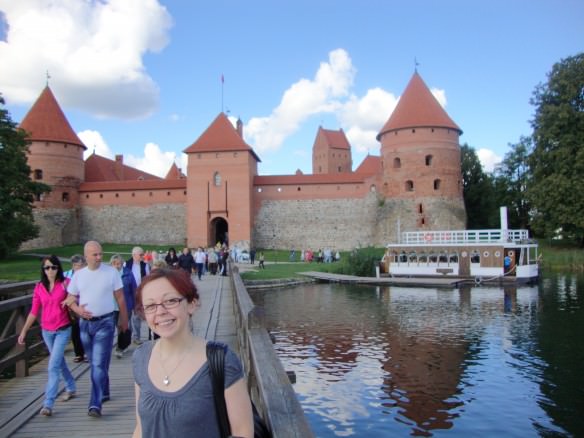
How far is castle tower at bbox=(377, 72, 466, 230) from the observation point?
32.5 meters

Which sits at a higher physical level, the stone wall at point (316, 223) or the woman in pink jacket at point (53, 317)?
the stone wall at point (316, 223)

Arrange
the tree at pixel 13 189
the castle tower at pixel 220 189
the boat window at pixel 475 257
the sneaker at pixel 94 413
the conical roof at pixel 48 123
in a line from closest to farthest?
1. the sneaker at pixel 94 413
2. the boat window at pixel 475 257
3. the tree at pixel 13 189
4. the castle tower at pixel 220 189
5. the conical roof at pixel 48 123

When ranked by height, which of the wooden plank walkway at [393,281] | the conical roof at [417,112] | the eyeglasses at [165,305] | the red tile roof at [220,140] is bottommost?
the wooden plank walkway at [393,281]

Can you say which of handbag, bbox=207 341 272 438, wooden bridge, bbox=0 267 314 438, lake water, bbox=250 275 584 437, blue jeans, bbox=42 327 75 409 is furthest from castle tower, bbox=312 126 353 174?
handbag, bbox=207 341 272 438

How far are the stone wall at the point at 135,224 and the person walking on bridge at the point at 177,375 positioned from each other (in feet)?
110

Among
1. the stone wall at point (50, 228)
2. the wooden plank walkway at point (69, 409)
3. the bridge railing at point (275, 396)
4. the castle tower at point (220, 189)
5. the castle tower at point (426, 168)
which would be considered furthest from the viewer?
the stone wall at point (50, 228)

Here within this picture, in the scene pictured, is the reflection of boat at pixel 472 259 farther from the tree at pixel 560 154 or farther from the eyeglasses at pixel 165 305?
the eyeglasses at pixel 165 305

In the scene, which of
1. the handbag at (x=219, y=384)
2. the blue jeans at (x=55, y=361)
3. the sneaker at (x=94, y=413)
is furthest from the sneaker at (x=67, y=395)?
the handbag at (x=219, y=384)

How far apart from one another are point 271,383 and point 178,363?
2.30 feet

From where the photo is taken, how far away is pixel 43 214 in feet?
112

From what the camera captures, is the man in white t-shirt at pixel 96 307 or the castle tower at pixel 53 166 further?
the castle tower at pixel 53 166

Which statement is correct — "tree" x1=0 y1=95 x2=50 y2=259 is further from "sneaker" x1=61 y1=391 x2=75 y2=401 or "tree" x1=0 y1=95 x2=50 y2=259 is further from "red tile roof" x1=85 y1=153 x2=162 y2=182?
"sneaker" x1=61 y1=391 x2=75 y2=401

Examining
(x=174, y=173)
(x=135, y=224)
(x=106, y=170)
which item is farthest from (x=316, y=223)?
(x=174, y=173)

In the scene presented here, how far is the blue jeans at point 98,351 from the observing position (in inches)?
159
